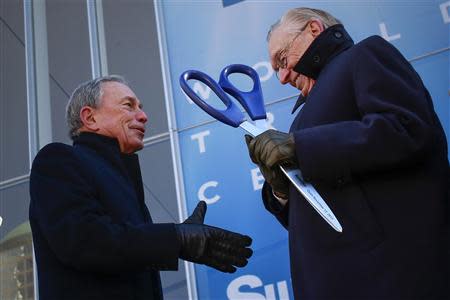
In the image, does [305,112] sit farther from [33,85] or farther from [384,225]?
[33,85]

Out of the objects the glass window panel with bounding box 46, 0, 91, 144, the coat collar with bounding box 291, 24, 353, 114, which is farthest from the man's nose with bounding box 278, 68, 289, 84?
the glass window panel with bounding box 46, 0, 91, 144

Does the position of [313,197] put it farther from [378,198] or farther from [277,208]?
[277,208]

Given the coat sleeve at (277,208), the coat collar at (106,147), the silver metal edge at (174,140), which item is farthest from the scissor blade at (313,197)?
the silver metal edge at (174,140)

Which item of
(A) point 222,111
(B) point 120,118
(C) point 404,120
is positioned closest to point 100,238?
(A) point 222,111

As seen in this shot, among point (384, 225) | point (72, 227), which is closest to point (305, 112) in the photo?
point (384, 225)

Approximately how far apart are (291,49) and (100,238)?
0.52 metres

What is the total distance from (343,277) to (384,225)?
0.10m

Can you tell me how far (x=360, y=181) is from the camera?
94cm

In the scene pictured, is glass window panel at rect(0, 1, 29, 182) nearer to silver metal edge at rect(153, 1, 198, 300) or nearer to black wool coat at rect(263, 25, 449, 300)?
silver metal edge at rect(153, 1, 198, 300)

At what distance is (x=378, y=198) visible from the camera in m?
0.92

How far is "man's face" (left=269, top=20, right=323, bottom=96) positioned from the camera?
1216 millimetres

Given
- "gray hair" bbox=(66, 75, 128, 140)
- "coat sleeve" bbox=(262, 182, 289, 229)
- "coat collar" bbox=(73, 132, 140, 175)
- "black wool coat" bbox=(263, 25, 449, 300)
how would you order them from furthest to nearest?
"gray hair" bbox=(66, 75, 128, 140) < "coat collar" bbox=(73, 132, 140, 175) < "coat sleeve" bbox=(262, 182, 289, 229) < "black wool coat" bbox=(263, 25, 449, 300)

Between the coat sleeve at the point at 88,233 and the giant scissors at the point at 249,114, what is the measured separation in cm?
23

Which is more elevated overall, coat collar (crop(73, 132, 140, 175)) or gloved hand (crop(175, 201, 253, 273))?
coat collar (crop(73, 132, 140, 175))
